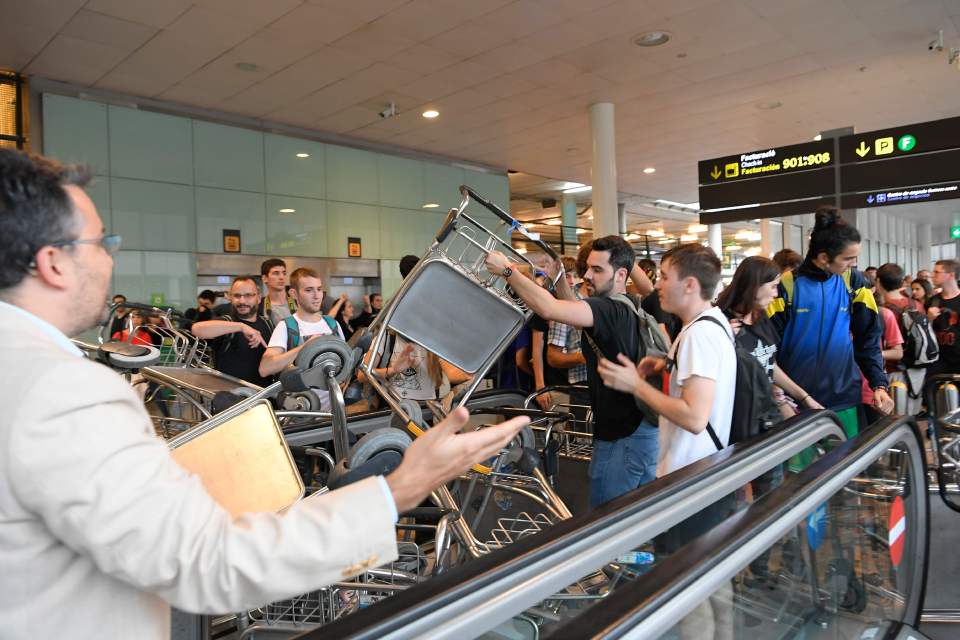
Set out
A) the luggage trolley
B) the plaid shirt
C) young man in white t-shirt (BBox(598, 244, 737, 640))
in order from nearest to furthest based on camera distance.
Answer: young man in white t-shirt (BBox(598, 244, 737, 640)) < the luggage trolley < the plaid shirt

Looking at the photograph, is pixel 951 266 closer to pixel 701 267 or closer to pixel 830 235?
pixel 830 235

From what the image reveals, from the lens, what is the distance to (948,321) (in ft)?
19.3

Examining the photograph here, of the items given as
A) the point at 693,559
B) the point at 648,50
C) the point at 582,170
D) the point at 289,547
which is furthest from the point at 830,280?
the point at 582,170

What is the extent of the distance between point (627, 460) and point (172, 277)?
775cm

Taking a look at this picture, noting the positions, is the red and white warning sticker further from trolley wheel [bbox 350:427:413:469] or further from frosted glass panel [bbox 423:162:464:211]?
frosted glass panel [bbox 423:162:464:211]

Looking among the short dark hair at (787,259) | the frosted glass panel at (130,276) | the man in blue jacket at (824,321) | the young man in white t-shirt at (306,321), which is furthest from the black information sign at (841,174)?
the frosted glass panel at (130,276)

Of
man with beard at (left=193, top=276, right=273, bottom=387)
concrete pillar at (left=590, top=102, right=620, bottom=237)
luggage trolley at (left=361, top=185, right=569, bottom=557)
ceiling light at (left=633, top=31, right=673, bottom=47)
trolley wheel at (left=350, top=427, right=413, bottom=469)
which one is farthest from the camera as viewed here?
concrete pillar at (left=590, top=102, right=620, bottom=237)

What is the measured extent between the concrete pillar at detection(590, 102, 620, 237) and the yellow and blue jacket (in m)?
6.18

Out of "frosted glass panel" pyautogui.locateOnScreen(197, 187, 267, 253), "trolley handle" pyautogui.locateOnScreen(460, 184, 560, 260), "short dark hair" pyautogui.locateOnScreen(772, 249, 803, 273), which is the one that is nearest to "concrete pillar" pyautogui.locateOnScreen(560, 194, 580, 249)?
"frosted glass panel" pyautogui.locateOnScreen(197, 187, 267, 253)

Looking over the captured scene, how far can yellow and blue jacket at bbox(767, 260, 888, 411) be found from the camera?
133 inches

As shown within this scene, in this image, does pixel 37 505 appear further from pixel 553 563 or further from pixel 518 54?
pixel 518 54

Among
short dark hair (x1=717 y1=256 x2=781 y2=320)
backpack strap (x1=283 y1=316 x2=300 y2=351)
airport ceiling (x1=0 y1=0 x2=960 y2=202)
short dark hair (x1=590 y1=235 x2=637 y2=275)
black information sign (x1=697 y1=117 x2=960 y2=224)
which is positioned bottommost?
backpack strap (x1=283 y1=316 x2=300 y2=351)

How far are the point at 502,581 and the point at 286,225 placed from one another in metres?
9.80

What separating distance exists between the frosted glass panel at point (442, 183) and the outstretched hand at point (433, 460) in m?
11.2
